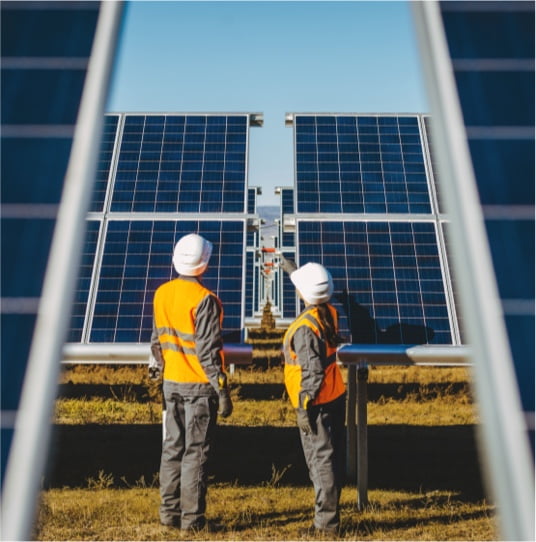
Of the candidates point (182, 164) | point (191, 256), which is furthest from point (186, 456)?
point (182, 164)

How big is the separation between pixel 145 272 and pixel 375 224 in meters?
2.97

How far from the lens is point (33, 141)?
6.96 ft

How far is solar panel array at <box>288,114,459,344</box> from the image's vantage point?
6.18m

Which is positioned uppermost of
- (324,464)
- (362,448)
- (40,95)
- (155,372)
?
(40,95)

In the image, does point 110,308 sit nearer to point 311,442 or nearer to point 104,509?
point 104,509

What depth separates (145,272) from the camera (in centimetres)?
646

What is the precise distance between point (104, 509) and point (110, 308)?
6.84 feet

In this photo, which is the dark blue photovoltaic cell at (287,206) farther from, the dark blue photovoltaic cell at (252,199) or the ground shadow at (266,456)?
the ground shadow at (266,456)

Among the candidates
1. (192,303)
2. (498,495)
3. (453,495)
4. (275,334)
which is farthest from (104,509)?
(275,334)

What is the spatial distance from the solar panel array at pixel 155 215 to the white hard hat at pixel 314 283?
124 centimetres

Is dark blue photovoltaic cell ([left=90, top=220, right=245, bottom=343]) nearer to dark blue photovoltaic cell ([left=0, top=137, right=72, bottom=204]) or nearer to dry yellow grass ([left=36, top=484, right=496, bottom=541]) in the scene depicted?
dry yellow grass ([left=36, top=484, right=496, bottom=541])

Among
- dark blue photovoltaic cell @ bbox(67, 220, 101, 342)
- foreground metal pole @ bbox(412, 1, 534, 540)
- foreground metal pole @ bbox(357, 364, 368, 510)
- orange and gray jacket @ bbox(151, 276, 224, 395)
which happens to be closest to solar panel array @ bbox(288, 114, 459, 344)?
foreground metal pole @ bbox(357, 364, 368, 510)

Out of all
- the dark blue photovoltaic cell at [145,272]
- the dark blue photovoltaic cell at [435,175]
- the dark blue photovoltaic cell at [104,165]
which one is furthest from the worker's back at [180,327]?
the dark blue photovoltaic cell at [435,175]

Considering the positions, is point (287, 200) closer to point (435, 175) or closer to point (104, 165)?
point (435, 175)
